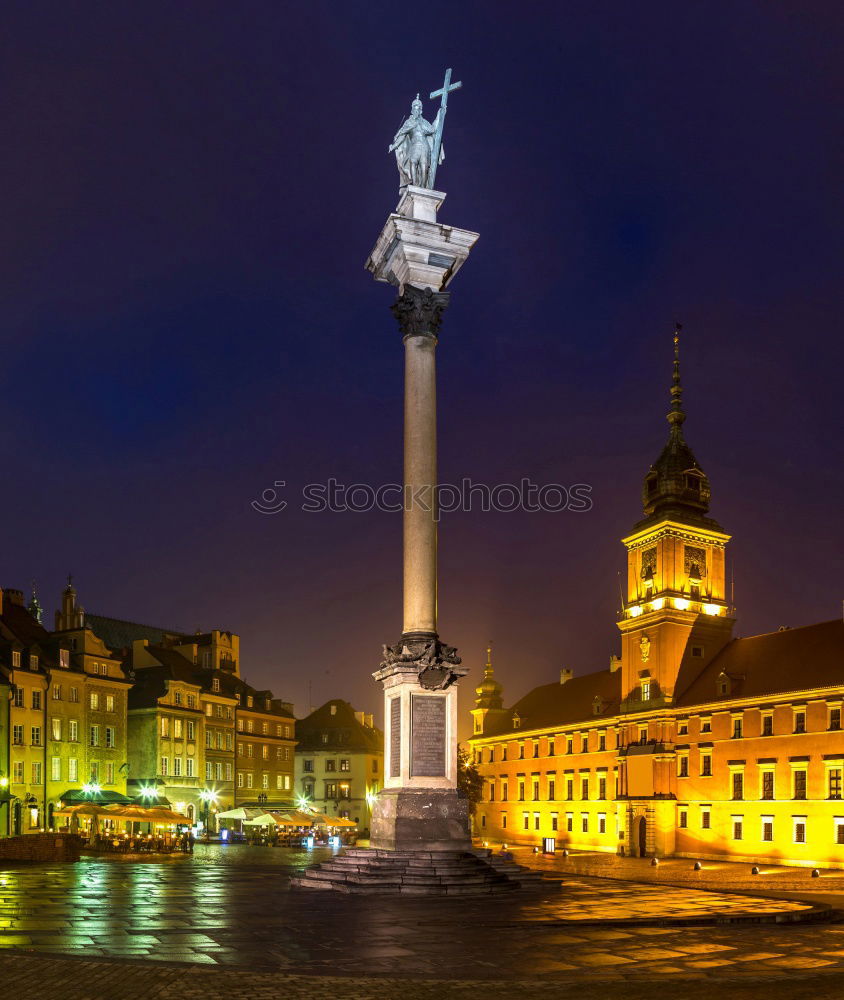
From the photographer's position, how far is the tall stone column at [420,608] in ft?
87.2

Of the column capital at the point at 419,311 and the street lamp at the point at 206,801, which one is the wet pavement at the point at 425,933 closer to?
the column capital at the point at 419,311

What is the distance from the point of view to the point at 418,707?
27.0m

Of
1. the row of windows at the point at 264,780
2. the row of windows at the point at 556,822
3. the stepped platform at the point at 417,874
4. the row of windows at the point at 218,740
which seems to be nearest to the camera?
the stepped platform at the point at 417,874

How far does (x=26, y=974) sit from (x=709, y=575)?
78.7 m

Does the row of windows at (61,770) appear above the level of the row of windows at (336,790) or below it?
above

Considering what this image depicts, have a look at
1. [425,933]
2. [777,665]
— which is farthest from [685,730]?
[425,933]

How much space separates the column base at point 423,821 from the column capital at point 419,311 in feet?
38.8

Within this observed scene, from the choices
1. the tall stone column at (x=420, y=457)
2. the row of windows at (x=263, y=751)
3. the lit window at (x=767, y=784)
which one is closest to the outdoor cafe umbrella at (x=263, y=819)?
the row of windows at (x=263, y=751)

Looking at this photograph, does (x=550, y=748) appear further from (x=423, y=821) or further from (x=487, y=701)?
(x=423, y=821)

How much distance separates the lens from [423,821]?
86.5 ft

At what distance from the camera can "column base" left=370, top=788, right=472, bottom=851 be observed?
26250mm

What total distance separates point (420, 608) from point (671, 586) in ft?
195

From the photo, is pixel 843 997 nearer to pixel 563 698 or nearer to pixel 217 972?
pixel 217 972

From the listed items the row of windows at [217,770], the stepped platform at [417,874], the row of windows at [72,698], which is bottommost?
the row of windows at [217,770]
